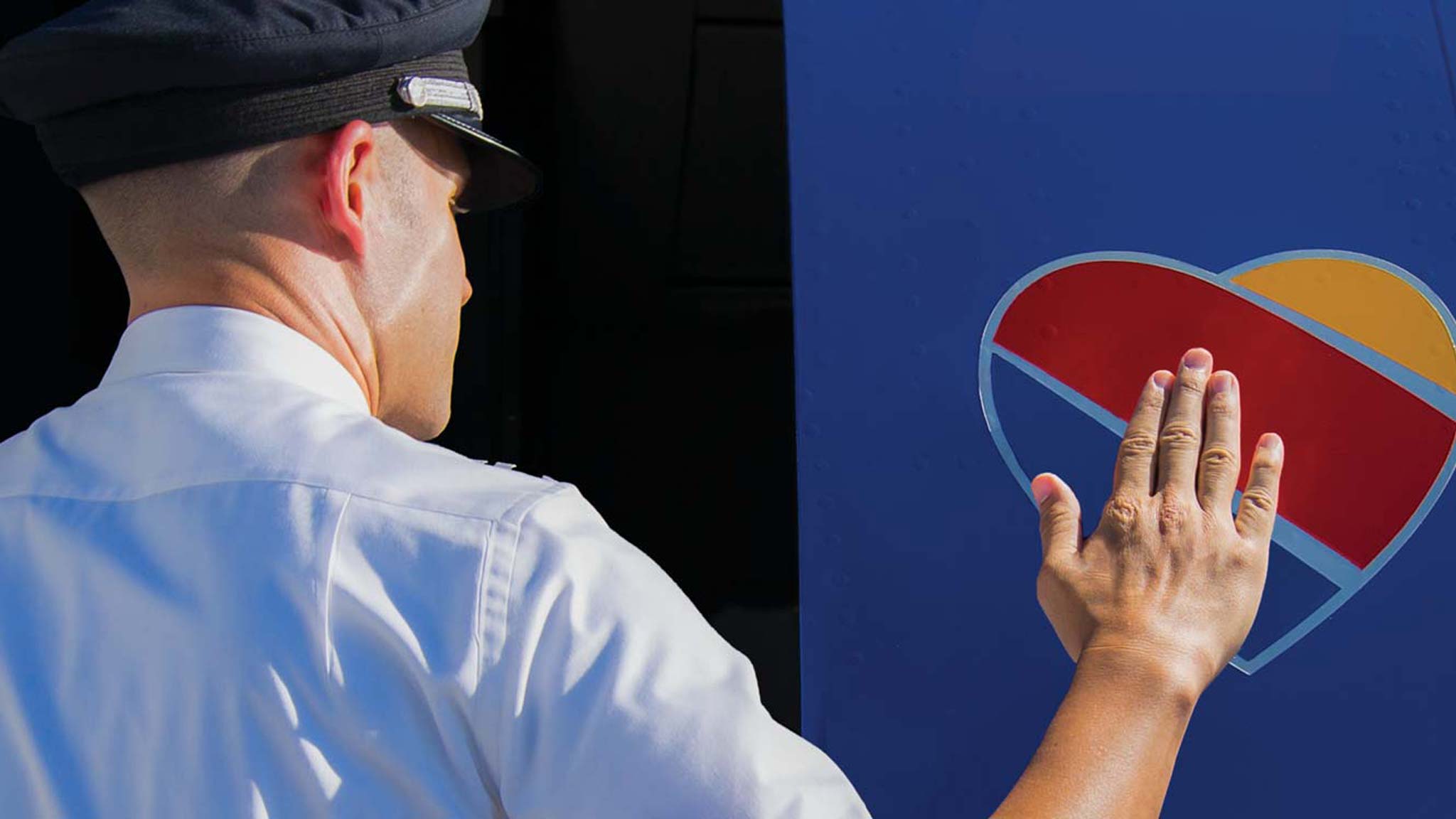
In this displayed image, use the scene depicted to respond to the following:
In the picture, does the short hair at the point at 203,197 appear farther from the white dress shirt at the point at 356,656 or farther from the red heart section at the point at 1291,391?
the red heart section at the point at 1291,391

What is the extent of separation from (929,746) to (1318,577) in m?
0.40

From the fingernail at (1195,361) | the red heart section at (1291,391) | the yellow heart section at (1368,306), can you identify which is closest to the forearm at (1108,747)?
the fingernail at (1195,361)

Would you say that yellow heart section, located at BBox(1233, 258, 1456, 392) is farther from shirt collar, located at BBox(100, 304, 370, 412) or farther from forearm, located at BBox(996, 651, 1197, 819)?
shirt collar, located at BBox(100, 304, 370, 412)

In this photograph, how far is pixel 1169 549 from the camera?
0.85m

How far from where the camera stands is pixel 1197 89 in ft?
4.70

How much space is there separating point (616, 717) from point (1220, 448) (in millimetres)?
472

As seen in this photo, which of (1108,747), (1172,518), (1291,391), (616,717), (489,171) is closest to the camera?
(616,717)

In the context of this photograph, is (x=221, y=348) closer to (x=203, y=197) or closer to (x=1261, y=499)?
(x=203, y=197)

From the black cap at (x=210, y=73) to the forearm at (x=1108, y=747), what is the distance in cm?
52

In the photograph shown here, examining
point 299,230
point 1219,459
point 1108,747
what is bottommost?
point 1108,747

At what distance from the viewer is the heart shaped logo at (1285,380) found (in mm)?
1331

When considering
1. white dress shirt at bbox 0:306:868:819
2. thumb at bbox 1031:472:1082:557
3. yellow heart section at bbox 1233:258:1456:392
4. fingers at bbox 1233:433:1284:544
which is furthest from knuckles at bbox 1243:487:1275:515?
yellow heart section at bbox 1233:258:1456:392

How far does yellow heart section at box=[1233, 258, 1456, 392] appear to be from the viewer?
1356 millimetres

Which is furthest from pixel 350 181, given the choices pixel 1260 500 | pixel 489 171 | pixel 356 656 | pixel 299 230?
pixel 1260 500
